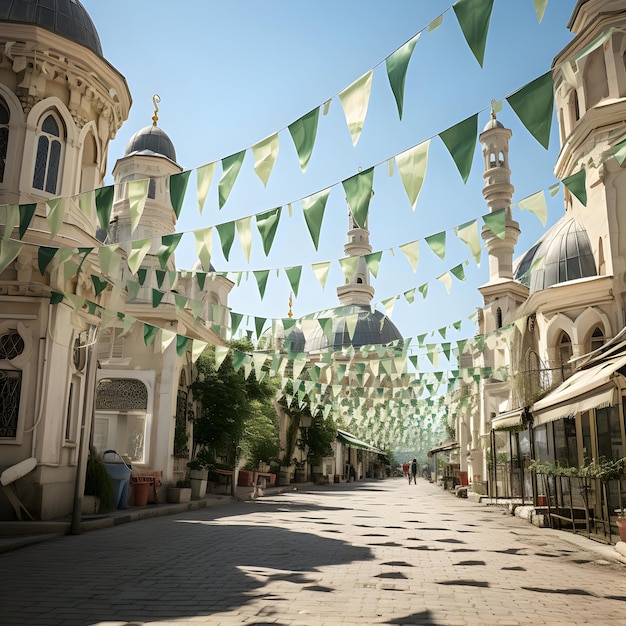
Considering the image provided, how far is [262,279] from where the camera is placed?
10531 millimetres

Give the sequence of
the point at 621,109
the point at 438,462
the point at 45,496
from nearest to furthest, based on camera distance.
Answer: the point at 45,496
the point at 621,109
the point at 438,462

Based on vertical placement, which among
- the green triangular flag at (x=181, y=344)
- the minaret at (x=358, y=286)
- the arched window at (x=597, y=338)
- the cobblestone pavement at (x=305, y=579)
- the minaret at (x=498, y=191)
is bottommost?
the cobblestone pavement at (x=305, y=579)

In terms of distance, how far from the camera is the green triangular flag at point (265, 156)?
7074 mm

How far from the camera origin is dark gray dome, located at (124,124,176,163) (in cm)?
2955

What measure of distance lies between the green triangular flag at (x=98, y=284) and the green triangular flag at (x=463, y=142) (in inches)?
325

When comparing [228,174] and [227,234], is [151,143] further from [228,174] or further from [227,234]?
[228,174]

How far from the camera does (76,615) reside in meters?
5.51

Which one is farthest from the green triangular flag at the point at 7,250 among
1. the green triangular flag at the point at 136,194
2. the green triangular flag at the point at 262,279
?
the green triangular flag at the point at 262,279

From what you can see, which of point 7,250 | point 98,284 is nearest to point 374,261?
point 7,250

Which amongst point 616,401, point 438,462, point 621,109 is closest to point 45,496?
point 616,401

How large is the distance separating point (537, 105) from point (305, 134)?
221 cm

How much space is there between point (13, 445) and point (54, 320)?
236 cm

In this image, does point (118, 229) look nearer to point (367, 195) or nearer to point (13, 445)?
point (13, 445)

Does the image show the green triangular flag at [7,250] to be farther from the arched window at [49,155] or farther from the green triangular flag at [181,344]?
the green triangular flag at [181,344]
